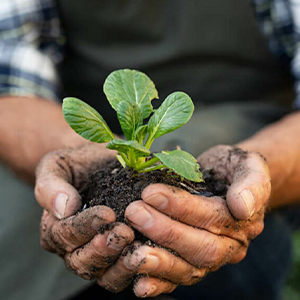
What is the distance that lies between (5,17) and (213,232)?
1.52 m

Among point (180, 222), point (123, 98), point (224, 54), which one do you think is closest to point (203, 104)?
point (224, 54)

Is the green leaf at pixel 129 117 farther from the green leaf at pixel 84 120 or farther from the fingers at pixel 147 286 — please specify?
the fingers at pixel 147 286

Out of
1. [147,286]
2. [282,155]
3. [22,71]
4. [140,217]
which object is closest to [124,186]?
[140,217]

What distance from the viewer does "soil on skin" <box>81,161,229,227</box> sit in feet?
3.31

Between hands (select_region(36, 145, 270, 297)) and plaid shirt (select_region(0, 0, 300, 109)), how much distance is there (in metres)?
0.93

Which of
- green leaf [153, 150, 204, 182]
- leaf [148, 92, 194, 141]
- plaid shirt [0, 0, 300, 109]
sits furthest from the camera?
plaid shirt [0, 0, 300, 109]

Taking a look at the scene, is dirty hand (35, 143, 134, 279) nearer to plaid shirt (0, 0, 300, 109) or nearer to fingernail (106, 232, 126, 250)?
fingernail (106, 232, 126, 250)

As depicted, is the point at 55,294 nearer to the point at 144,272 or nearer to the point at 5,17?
the point at 144,272

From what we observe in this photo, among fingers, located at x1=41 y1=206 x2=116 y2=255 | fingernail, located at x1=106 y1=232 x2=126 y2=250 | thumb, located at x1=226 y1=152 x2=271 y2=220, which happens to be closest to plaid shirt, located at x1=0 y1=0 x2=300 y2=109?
thumb, located at x1=226 y1=152 x2=271 y2=220

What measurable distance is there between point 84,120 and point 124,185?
216 mm

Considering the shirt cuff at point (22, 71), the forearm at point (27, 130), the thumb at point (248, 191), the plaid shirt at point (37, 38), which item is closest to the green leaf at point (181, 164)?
the thumb at point (248, 191)

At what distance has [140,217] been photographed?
911 mm

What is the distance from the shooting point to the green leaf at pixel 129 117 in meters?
1.00

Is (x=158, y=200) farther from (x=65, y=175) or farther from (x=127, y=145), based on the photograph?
(x=65, y=175)
